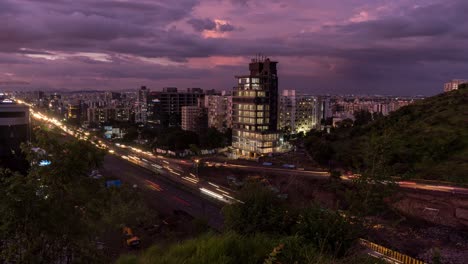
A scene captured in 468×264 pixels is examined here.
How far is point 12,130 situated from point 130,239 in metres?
11.2

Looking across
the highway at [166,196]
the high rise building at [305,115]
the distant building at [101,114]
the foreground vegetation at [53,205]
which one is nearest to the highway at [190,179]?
the highway at [166,196]

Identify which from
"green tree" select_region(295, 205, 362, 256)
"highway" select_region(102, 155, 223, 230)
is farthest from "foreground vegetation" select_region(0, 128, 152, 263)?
"highway" select_region(102, 155, 223, 230)

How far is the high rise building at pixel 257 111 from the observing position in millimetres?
42406

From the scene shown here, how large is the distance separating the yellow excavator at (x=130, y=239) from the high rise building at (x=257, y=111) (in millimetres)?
26652

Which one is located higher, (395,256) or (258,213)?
(258,213)

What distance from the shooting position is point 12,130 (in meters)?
20.9

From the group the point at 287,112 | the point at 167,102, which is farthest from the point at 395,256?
the point at 167,102

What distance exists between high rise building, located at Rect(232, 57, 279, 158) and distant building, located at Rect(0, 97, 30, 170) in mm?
26189

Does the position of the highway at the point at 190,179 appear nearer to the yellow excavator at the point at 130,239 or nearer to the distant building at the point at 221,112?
the yellow excavator at the point at 130,239

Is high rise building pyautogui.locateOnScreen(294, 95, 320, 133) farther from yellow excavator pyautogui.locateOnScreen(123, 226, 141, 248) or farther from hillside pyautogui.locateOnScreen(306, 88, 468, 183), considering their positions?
yellow excavator pyautogui.locateOnScreen(123, 226, 141, 248)

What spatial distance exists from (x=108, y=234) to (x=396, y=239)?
1489 cm

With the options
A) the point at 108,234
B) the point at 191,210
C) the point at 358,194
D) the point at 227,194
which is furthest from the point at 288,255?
the point at 227,194

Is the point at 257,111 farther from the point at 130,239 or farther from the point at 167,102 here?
the point at 167,102

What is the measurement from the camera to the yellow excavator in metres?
15.9
